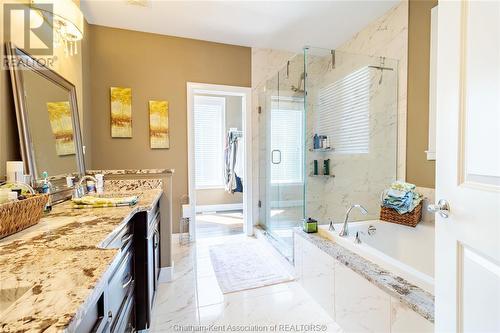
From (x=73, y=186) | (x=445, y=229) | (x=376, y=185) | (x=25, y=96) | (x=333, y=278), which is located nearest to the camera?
(x=445, y=229)

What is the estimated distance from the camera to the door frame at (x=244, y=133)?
3.06 m

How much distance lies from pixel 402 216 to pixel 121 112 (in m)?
3.18

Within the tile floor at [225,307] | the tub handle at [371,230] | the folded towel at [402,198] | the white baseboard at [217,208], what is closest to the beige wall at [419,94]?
the folded towel at [402,198]

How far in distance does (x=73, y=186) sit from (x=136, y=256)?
0.83 m

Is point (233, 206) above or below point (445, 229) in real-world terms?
below

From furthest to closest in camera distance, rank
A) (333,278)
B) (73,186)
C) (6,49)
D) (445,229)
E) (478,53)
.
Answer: (73,186) → (333,278) → (6,49) → (445,229) → (478,53)

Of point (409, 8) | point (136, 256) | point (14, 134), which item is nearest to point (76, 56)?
point (14, 134)

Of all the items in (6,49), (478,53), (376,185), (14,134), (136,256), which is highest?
(6,49)

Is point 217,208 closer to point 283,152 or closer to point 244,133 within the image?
point 244,133

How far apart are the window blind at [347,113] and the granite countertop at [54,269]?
8.40 feet

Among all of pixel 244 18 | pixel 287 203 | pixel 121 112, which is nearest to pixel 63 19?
pixel 121 112

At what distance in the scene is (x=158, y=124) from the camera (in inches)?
116

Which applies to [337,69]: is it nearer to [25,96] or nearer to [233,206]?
[25,96]

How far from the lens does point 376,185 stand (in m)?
2.66
